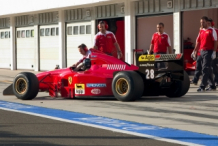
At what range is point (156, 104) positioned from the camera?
488 inches

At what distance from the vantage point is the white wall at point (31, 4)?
25438 millimetres

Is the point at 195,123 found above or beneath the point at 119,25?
beneath

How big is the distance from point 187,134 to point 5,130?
2.76 m

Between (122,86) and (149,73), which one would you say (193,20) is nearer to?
(149,73)

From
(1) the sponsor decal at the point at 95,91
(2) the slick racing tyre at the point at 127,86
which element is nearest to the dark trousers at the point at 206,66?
(2) the slick racing tyre at the point at 127,86

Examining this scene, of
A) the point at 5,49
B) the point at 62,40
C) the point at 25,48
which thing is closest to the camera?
the point at 62,40

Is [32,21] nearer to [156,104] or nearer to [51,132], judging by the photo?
[156,104]

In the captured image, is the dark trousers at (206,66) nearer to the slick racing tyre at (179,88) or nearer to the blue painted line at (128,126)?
the slick racing tyre at (179,88)

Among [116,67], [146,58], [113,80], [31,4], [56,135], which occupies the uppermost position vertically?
[31,4]

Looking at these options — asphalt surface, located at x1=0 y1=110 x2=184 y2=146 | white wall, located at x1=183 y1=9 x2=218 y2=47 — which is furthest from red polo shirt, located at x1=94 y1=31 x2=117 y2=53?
white wall, located at x1=183 y1=9 x2=218 y2=47

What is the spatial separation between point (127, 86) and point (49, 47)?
1683 centimetres

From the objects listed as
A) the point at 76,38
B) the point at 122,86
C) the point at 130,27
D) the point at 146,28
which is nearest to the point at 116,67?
the point at 122,86

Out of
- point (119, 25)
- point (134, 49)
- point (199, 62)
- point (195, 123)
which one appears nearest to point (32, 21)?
point (119, 25)

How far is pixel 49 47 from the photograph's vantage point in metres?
29.0
